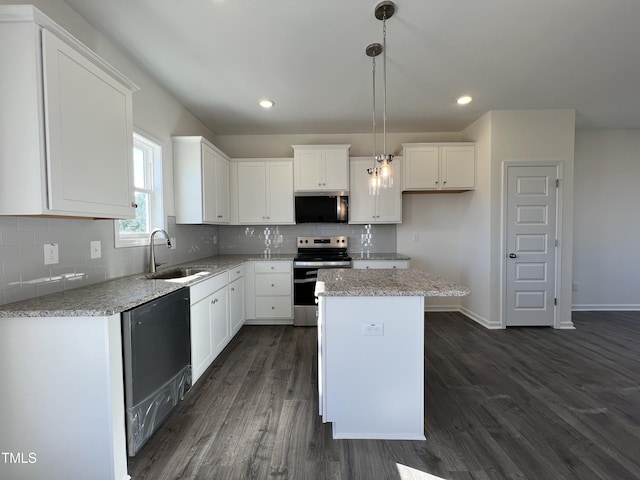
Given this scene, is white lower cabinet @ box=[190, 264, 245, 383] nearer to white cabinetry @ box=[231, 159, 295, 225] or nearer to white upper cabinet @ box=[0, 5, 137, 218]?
white cabinetry @ box=[231, 159, 295, 225]

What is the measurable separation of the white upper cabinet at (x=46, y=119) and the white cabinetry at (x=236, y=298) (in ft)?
5.45

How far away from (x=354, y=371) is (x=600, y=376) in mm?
2360

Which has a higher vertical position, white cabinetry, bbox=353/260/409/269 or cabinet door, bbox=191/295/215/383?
white cabinetry, bbox=353/260/409/269

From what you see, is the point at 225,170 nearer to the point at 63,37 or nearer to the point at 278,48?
the point at 278,48

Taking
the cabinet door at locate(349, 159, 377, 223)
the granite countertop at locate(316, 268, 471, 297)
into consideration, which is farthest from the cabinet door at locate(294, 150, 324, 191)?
the granite countertop at locate(316, 268, 471, 297)

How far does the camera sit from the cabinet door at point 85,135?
126 cm

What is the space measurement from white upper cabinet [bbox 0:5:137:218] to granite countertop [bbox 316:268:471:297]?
4.73 ft

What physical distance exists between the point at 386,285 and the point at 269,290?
2208 mm

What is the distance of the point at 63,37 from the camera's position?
131 cm

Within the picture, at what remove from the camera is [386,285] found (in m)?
1.66

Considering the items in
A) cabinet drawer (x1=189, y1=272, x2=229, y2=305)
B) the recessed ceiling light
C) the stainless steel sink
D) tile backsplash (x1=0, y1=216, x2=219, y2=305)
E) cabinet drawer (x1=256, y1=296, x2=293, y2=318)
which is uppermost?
the recessed ceiling light

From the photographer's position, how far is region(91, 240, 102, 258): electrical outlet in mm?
1849

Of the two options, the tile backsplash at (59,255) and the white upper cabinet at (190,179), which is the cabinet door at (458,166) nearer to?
the white upper cabinet at (190,179)

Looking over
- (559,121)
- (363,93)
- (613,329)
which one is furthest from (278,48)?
(613,329)
